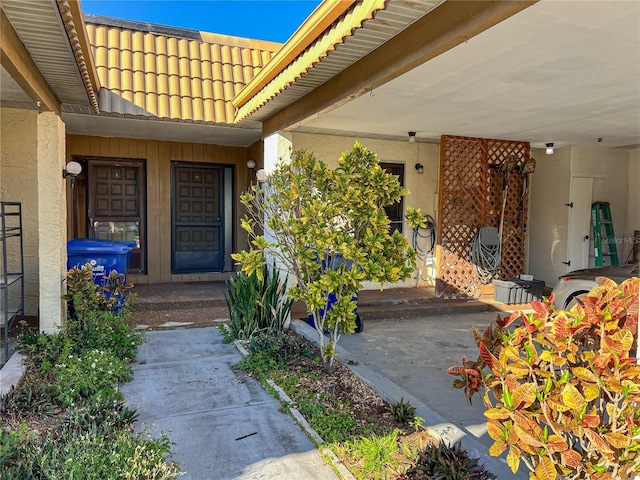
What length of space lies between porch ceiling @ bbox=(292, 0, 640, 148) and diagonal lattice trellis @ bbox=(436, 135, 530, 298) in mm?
465

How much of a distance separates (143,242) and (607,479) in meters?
7.76

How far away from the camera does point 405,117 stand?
19.5 ft

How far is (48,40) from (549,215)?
28.1 feet

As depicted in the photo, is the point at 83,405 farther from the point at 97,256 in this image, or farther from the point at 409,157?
the point at 409,157

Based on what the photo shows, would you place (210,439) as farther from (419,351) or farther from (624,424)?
(419,351)

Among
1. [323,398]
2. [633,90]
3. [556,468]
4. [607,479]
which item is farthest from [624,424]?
[633,90]

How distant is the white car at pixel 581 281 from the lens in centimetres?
523

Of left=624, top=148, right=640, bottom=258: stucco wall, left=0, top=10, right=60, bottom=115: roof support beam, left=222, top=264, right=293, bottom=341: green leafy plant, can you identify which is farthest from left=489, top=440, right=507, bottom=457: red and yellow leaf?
left=624, top=148, right=640, bottom=258: stucco wall

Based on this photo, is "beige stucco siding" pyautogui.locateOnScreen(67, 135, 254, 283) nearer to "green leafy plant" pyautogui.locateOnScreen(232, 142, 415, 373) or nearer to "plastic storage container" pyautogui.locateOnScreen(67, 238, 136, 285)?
"plastic storage container" pyautogui.locateOnScreen(67, 238, 136, 285)

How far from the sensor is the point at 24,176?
→ 5.34 m

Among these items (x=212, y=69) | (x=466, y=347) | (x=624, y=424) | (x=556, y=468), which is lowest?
(x=466, y=347)

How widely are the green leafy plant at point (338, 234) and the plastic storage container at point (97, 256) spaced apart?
2727 millimetres

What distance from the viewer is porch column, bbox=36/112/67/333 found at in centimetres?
447

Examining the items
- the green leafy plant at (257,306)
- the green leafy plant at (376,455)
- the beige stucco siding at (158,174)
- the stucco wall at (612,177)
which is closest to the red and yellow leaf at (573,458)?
the green leafy plant at (376,455)
